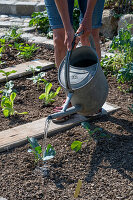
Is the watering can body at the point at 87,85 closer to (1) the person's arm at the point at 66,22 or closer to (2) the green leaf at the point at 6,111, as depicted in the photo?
(1) the person's arm at the point at 66,22

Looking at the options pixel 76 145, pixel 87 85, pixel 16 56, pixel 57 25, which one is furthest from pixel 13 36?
pixel 76 145

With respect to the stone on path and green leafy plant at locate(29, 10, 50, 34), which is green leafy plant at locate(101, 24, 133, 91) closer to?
the stone on path

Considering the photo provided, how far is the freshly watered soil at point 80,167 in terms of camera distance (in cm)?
218

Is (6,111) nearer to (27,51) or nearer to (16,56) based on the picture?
(27,51)

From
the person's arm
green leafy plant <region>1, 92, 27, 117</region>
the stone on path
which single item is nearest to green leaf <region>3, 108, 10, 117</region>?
green leafy plant <region>1, 92, 27, 117</region>

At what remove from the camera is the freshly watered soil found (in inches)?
85.9

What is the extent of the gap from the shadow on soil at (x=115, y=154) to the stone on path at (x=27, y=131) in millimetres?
304

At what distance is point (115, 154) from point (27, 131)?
28.0 inches

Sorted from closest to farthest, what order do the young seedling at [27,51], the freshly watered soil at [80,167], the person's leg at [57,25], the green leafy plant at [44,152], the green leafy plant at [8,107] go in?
the freshly watered soil at [80,167], the green leafy plant at [44,152], the person's leg at [57,25], the green leafy plant at [8,107], the young seedling at [27,51]

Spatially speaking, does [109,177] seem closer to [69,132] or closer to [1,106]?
[69,132]

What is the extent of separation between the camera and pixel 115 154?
8.25 feet

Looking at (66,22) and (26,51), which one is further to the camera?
(26,51)

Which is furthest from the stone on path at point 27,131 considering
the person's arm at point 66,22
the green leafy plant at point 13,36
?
the green leafy plant at point 13,36

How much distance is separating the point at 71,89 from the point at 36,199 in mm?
736
